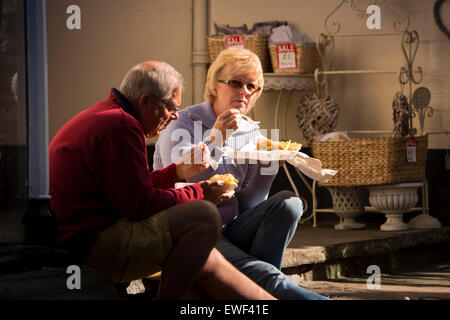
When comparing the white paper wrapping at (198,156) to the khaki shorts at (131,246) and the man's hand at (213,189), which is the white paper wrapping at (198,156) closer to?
the man's hand at (213,189)

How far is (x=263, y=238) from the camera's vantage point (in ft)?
10.4

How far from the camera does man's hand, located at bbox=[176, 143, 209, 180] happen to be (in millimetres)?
2943

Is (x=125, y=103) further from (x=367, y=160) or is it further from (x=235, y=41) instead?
(x=235, y=41)

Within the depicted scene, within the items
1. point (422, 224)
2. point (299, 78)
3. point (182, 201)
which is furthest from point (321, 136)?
point (182, 201)

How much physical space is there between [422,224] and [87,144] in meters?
3.57

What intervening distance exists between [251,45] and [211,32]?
0.65m

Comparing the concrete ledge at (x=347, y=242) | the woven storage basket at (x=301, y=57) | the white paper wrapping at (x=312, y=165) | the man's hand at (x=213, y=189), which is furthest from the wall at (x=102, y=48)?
the man's hand at (x=213, y=189)

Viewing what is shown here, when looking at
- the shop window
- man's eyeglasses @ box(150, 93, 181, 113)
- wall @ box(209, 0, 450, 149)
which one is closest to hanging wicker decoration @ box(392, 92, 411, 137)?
wall @ box(209, 0, 450, 149)

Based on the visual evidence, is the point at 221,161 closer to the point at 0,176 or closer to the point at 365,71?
the point at 0,176

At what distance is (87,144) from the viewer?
2492 mm

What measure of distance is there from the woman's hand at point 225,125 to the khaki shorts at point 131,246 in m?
0.77

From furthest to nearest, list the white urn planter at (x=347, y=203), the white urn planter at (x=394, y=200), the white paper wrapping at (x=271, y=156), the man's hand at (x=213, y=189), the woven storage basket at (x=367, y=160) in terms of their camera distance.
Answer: the white urn planter at (x=347, y=203) < the white urn planter at (x=394, y=200) < the woven storage basket at (x=367, y=160) < the white paper wrapping at (x=271, y=156) < the man's hand at (x=213, y=189)

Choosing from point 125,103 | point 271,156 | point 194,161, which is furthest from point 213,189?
point 271,156

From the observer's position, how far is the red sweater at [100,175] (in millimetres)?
2465
